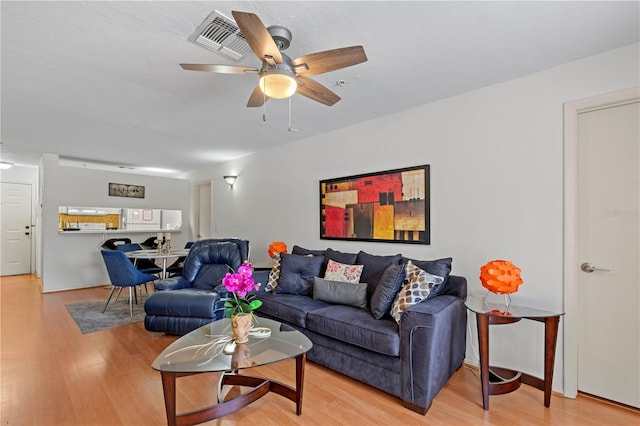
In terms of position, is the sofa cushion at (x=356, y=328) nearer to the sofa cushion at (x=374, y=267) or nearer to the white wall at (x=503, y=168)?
the sofa cushion at (x=374, y=267)

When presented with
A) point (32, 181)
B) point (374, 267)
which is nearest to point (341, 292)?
point (374, 267)

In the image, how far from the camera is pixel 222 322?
252 centimetres

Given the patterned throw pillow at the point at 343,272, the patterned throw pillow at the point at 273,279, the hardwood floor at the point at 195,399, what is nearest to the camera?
the hardwood floor at the point at 195,399

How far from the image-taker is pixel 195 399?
221cm

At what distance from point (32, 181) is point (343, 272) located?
794cm

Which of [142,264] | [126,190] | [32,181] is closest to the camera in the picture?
[142,264]

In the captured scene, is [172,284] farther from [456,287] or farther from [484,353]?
[484,353]

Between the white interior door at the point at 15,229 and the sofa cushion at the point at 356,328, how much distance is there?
7873mm

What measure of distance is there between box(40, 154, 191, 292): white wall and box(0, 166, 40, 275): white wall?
175 centimetres

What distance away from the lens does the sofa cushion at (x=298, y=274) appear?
332cm

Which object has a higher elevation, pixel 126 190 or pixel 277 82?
pixel 277 82

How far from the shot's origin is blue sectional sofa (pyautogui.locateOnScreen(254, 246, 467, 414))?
2082mm

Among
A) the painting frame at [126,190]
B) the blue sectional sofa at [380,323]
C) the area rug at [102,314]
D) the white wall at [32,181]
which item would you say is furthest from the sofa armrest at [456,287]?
the white wall at [32,181]

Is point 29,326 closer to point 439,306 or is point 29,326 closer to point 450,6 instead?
point 439,306
